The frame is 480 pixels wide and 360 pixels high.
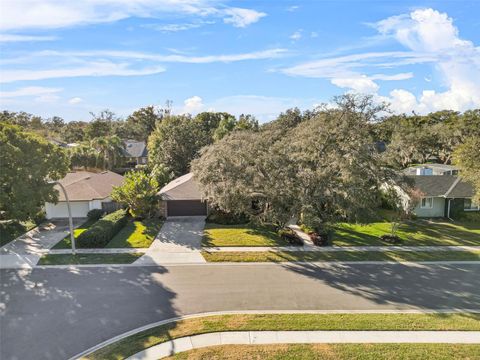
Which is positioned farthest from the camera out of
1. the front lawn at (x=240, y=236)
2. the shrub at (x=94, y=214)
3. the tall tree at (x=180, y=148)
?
the tall tree at (x=180, y=148)

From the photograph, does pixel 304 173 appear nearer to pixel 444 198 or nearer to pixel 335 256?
pixel 335 256

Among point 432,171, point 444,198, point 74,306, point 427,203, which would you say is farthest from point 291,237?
point 432,171

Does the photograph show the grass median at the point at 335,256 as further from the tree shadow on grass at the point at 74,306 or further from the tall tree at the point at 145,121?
the tall tree at the point at 145,121

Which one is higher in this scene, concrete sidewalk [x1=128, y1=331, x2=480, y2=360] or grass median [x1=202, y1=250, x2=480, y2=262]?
grass median [x1=202, y1=250, x2=480, y2=262]

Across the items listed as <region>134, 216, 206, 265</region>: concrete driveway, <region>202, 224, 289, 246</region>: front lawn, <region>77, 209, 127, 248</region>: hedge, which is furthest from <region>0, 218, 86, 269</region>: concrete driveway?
<region>202, 224, 289, 246</region>: front lawn

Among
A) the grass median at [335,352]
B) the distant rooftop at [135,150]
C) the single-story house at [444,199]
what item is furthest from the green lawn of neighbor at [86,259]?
the distant rooftop at [135,150]

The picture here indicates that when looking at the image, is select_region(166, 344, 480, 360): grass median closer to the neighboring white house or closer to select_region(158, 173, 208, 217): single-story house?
select_region(158, 173, 208, 217): single-story house

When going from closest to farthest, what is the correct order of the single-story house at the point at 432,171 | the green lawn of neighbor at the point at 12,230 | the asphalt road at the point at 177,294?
the asphalt road at the point at 177,294, the green lawn of neighbor at the point at 12,230, the single-story house at the point at 432,171

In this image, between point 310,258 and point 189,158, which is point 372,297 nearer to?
point 310,258
